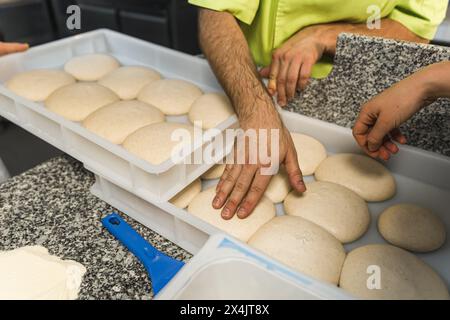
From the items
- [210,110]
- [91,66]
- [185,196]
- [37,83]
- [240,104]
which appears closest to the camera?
[185,196]

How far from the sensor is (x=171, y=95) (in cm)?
A: 135

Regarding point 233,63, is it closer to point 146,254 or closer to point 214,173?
point 214,173

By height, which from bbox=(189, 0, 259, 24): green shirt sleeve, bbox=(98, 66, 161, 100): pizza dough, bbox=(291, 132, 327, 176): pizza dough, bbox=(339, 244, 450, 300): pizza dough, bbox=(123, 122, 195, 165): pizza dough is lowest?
bbox=(339, 244, 450, 300): pizza dough

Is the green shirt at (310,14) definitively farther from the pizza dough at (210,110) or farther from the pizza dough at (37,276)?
the pizza dough at (37,276)

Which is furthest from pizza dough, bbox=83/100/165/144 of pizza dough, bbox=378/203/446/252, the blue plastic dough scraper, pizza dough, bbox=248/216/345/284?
Result: pizza dough, bbox=378/203/446/252

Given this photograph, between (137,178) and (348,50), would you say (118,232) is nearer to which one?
(137,178)

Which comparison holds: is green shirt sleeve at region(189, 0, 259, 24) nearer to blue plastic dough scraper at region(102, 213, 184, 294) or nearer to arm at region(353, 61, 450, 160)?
arm at region(353, 61, 450, 160)

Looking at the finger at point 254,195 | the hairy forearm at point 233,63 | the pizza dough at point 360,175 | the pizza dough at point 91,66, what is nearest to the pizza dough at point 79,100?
the pizza dough at point 91,66

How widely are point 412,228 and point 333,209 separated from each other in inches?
7.4

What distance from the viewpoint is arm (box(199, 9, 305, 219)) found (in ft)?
3.07

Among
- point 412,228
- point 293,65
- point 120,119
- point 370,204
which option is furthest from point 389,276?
point 120,119

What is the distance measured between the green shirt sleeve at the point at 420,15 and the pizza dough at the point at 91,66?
47.0 inches

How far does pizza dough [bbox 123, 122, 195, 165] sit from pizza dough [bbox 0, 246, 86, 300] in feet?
1.12

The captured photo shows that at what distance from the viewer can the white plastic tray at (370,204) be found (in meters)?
0.84
